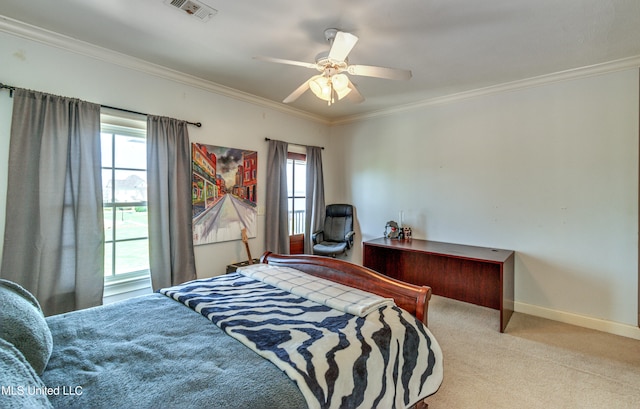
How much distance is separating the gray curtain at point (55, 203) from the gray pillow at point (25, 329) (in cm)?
123

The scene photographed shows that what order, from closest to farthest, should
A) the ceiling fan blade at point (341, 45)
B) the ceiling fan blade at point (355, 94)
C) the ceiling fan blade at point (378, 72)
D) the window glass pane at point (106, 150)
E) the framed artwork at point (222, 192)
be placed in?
the ceiling fan blade at point (341, 45), the ceiling fan blade at point (378, 72), the ceiling fan blade at point (355, 94), the window glass pane at point (106, 150), the framed artwork at point (222, 192)

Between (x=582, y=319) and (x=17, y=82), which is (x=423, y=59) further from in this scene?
(x=17, y=82)

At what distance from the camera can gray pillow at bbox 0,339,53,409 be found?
0.70 meters

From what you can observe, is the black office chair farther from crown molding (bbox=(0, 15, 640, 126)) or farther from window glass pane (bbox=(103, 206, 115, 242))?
window glass pane (bbox=(103, 206, 115, 242))

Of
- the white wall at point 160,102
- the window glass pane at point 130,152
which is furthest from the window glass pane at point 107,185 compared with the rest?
the white wall at point 160,102

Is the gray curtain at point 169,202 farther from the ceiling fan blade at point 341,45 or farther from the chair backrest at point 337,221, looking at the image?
the chair backrest at point 337,221

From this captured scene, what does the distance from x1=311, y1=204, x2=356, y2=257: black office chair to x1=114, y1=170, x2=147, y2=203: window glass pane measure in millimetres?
2251

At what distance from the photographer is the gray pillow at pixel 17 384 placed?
703 millimetres

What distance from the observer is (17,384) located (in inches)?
30.3

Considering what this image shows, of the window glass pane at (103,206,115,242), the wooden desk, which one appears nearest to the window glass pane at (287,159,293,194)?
the wooden desk

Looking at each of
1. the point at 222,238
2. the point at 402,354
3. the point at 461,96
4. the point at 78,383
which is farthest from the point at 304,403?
the point at 461,96

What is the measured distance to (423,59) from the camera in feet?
8.86

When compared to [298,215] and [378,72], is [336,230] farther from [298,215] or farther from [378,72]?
[378,72]

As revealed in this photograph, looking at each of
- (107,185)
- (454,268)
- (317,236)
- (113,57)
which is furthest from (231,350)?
(317,236)
